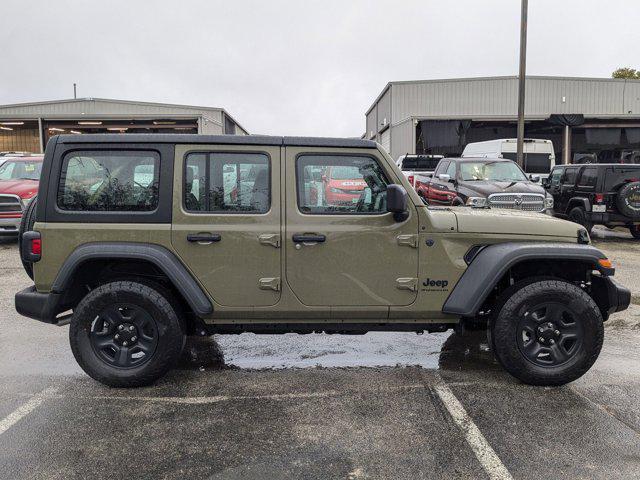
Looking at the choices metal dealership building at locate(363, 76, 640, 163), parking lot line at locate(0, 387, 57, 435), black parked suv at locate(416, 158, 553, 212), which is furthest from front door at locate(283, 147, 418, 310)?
metal dealership building at locate(363, 76, 640, 163)

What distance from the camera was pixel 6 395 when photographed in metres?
4.00

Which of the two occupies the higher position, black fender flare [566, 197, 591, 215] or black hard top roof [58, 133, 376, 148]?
black hard top roof [58, 133, 376, 148]

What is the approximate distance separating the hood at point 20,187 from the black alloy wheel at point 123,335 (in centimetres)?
814

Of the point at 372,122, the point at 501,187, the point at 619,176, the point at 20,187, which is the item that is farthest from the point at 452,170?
the point at 372,122

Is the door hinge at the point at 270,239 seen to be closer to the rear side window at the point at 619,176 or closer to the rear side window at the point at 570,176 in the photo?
the rear side window at the point at 619,176

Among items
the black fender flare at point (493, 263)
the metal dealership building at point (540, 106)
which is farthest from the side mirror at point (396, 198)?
the metal dealership building at point (540, 106)

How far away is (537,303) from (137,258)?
9.47 ft

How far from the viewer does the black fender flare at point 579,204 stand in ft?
39.0

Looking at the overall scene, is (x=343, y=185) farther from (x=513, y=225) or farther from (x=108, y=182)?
(x=108, y=182)

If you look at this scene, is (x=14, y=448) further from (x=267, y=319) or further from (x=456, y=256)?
(x=456, y=256)

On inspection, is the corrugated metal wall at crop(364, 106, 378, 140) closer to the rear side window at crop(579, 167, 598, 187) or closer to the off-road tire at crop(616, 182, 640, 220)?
the rear side window at crop(579, 167, 598, 187)

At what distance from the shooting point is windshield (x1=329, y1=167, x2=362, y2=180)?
4.14 metres

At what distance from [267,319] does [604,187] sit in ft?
33.0

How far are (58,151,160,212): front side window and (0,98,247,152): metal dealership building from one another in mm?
32755
